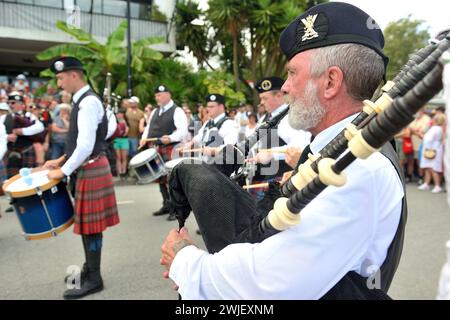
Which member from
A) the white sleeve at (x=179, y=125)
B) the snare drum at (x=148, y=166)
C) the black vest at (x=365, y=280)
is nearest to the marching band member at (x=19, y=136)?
the white sleeve at (x=179, y=125)

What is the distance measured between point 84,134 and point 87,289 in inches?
49.7

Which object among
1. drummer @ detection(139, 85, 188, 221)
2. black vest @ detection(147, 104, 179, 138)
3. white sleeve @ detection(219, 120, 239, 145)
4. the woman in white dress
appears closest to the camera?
white sleeve @ detection(219, 120, 239, 145)

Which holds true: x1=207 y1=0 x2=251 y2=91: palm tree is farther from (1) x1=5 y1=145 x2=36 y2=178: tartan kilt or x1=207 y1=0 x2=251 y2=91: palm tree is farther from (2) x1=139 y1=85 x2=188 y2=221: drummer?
(1) x1=5 y1=145 x2=36 y2=178: tartan kilt

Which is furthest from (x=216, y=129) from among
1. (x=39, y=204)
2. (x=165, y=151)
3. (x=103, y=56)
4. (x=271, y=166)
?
(x=103, y=56)

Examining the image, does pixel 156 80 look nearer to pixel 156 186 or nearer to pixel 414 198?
pixel 156 186

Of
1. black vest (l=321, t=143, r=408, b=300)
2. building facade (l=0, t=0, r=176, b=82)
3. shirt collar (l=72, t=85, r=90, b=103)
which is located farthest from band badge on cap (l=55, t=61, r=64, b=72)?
building facade (l=0, t=0, r=176, b=82)

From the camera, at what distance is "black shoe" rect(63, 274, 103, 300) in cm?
297

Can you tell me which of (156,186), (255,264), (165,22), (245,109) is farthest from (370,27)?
(165,22)

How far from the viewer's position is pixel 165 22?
1803cm

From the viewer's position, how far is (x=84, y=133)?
9.80ft

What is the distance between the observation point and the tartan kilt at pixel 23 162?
6.38 m

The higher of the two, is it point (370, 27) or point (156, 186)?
point (370, 27)

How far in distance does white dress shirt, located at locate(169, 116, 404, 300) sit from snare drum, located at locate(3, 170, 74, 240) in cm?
235

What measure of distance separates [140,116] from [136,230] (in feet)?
16.7
